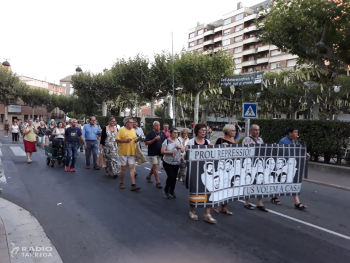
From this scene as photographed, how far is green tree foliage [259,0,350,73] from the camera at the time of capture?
924cm

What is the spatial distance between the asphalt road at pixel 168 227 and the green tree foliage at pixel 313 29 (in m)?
5.18

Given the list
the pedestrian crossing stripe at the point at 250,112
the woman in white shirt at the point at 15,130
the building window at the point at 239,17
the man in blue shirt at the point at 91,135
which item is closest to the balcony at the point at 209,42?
the building window at the point at 239,17

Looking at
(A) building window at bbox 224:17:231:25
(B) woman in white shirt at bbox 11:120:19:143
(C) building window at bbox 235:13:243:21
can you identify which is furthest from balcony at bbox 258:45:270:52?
(B) woman in white shirt at bbox 11:120:19:143

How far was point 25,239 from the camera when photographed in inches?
170

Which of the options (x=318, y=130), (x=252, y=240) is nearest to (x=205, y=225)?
(x=252, y=240)

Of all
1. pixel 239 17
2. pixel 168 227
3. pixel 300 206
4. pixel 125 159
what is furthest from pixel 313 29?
pixel 239 17

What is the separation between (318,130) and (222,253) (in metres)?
9.46

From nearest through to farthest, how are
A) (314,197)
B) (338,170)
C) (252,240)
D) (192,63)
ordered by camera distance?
(252,240) → (314,197) → (338,170) → (192,63)

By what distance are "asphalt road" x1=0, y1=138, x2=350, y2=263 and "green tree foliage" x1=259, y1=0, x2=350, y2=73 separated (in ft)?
17.0

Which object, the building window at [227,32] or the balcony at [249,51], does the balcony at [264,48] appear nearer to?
the balcony at [249,51]

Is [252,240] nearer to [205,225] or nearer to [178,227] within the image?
[205,225]

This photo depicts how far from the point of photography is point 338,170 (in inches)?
409

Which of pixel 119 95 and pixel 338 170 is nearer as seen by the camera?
pixel 338 170

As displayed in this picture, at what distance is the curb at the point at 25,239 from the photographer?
12.4 feet
